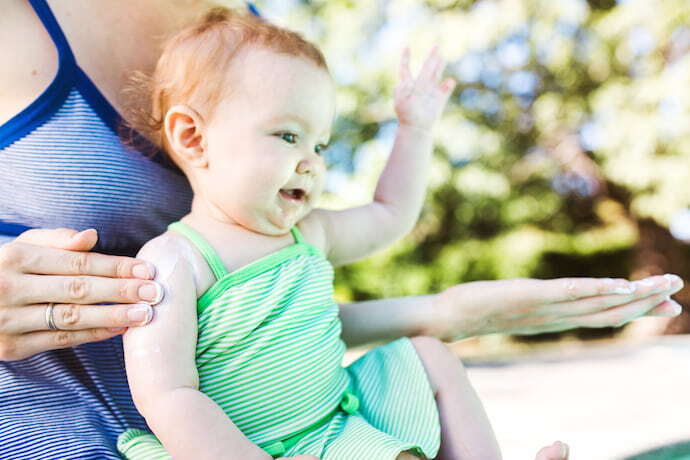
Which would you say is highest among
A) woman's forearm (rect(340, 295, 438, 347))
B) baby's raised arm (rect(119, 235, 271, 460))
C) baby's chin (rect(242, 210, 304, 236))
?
baby's chin (rect(242, 210, 304, 236))

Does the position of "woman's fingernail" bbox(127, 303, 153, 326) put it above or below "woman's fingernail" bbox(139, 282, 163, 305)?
below

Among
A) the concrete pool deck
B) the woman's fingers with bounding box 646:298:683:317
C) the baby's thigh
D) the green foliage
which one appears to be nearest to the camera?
the baby's thigh

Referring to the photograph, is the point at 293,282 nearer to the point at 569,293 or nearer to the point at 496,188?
the point at 569,293

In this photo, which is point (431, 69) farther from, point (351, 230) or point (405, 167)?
point (351, 230)

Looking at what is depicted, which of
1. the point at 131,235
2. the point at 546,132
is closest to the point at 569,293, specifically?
the point at 131,235

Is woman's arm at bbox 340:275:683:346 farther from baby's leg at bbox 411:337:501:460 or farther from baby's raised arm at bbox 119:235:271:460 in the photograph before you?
baby's raised arm at bbox 119:235:271:460

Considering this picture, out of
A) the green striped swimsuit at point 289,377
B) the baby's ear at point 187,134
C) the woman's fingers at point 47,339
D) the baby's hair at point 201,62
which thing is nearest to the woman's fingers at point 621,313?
the green striped swimsuit at point 289,377

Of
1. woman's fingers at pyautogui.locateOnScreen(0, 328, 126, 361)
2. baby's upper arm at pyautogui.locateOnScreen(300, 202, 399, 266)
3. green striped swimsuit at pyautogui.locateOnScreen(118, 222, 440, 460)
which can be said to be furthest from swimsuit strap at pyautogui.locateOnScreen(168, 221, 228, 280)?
baby's upper arm at pyautogui.locateOnScreen(300, 202, 399, 266)

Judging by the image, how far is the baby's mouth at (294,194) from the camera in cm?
142

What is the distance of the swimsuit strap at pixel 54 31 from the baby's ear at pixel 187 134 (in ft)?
0.80

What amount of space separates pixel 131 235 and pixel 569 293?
1.02 m

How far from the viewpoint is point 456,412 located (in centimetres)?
145

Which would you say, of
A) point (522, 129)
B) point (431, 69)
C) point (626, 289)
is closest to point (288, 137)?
point (431, 69)

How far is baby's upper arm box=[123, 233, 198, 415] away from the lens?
1.14m
